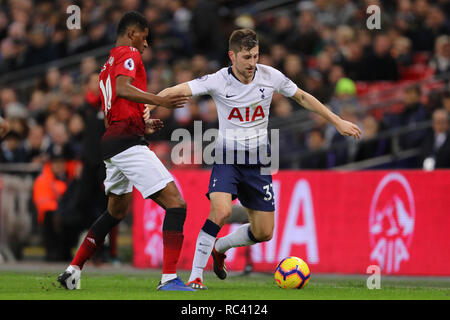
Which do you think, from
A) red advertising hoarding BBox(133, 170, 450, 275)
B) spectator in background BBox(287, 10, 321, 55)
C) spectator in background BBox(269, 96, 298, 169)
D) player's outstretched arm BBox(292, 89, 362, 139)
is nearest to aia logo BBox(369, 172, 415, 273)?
red advertising hoarding BBox(133, 170, 450, 275)

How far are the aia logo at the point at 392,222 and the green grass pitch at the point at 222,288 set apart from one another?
65 centimetres

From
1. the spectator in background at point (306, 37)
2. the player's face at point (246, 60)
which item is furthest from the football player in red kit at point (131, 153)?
the spectator in background at point (306, 37)

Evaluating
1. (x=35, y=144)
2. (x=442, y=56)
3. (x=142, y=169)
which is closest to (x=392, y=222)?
(x=442, y=56)

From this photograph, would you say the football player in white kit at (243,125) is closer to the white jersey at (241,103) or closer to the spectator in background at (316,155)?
the white jersey at (241,103)

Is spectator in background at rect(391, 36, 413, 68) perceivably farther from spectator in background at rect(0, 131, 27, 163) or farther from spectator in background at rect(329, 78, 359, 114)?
spectator in background at rect(0, 131, 27, 163)

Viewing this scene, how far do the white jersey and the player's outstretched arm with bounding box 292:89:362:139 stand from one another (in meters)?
0.32

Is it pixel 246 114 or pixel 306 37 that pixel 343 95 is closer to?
pixel 306 37

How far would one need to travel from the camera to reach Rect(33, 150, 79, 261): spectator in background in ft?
48.4

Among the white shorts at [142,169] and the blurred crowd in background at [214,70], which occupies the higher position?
the blurred crowd in background at [214,70]

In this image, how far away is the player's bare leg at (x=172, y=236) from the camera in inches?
328

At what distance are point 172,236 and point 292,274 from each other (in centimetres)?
141

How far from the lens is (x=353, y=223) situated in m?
12.5
